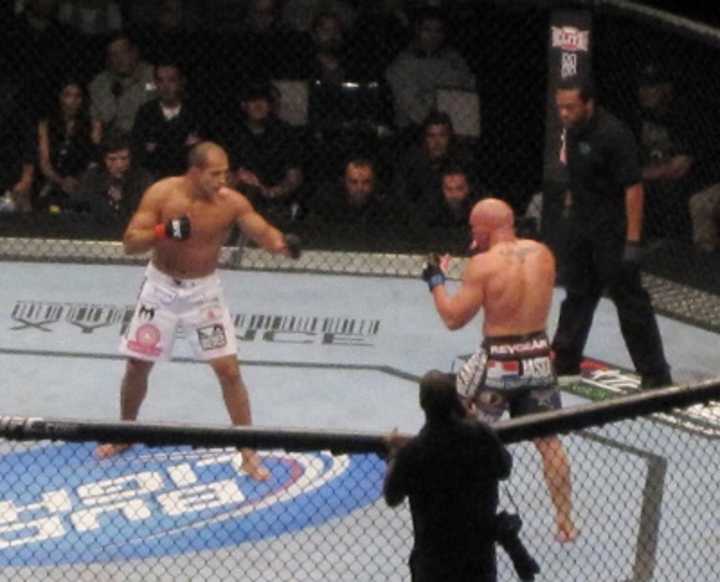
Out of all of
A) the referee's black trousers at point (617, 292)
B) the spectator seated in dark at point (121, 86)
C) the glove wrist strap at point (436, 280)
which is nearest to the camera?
the glove wrist strap at point (436, 280)

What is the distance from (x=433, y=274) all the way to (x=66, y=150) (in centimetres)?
453

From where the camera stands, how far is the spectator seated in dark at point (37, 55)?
37.8ft

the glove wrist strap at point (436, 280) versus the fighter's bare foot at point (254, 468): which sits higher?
the glove wrist strap at point (436, 280)

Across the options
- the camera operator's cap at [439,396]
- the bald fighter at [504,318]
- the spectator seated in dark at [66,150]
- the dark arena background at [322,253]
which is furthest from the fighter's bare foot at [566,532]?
the spectator seated in dark at [66,150]

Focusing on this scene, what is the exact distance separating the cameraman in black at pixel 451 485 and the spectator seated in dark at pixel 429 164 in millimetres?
5916

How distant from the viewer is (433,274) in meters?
7.27

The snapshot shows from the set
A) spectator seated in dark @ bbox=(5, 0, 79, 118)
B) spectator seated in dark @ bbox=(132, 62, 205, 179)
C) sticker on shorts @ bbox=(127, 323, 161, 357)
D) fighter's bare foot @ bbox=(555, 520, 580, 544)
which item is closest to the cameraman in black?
fighter's bare foot @ bbox=(555, 520, 580, 544)

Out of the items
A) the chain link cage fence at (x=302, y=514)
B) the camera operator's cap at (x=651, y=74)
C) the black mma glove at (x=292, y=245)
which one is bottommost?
the chain link cage fence at (x=302, y=514)

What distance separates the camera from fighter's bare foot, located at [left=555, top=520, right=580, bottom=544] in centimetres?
691

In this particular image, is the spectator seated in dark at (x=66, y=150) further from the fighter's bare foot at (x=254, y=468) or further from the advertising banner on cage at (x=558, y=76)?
the fighter's bare foot at (x=254, y=468)

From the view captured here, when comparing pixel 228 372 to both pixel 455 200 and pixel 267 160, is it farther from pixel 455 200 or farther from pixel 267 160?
pixel 267 160

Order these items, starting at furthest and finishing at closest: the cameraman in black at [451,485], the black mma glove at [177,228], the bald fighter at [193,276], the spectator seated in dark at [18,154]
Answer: the spectator seated in dark at [18,154] → the bald fighter at [193,276] → the black mma glove at [177,228] → the cameraman in black at [451,485]

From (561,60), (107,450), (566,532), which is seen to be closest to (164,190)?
(107,450)

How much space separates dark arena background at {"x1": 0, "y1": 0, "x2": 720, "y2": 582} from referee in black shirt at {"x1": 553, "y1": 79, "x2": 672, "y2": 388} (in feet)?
0.89
